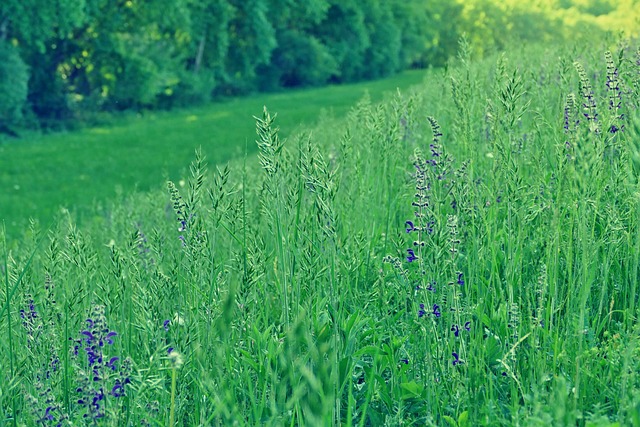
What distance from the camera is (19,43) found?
22.4 m

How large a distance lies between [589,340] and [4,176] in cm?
1405

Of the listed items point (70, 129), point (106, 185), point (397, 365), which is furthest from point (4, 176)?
point (397, 365)

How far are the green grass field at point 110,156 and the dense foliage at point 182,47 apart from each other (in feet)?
4.98

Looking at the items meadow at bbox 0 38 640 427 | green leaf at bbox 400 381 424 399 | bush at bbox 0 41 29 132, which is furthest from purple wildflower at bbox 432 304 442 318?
bush at bbox 0 41 29 132

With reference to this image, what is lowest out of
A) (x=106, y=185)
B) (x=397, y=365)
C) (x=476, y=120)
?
(x=106, y=185)

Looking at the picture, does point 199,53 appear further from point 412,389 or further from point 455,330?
point 412,389

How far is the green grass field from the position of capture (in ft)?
39.5

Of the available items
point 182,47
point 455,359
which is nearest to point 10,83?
point 182,47

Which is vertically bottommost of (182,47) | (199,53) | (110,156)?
(110,156)

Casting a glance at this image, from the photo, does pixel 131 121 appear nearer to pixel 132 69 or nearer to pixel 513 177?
pixel 132 69

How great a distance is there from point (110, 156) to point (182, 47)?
45.8 feet

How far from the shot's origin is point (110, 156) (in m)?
16.8

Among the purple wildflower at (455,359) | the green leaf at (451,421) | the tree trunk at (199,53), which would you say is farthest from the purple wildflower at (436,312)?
the tree trunk at (199,53)

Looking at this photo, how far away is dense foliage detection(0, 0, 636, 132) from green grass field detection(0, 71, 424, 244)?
1517 millimetres
